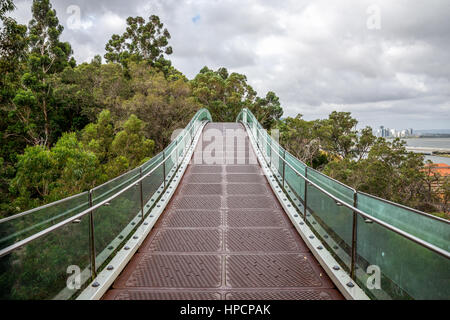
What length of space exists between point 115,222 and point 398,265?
3241 millimetres

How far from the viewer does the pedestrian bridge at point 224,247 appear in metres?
2.35

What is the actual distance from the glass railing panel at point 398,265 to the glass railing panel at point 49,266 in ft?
9.39

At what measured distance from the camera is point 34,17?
1083 inches

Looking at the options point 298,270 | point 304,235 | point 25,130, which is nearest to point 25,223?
point 298,270

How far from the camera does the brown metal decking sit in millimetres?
3154

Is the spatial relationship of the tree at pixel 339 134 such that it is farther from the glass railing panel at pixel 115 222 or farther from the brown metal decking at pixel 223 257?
the glass railing panel at pixel 115 222

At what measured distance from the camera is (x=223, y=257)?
3.90m

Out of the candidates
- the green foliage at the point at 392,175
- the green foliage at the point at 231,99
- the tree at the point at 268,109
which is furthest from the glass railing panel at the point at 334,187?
the tree at the point at 268,109

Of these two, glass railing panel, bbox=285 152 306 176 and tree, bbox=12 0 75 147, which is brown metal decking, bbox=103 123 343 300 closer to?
glass railing panel, bbox=285 152 306 176

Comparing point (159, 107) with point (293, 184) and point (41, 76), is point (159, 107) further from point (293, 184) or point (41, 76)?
point (293, 184)

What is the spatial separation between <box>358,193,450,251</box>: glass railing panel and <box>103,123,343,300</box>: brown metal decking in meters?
0.95

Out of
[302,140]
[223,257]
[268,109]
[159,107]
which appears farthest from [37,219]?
[268,109]

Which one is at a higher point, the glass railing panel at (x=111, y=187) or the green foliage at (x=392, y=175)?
the glass railing panel at (x=111, y=187)

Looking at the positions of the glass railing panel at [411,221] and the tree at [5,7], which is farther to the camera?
the tree at [5,7]
